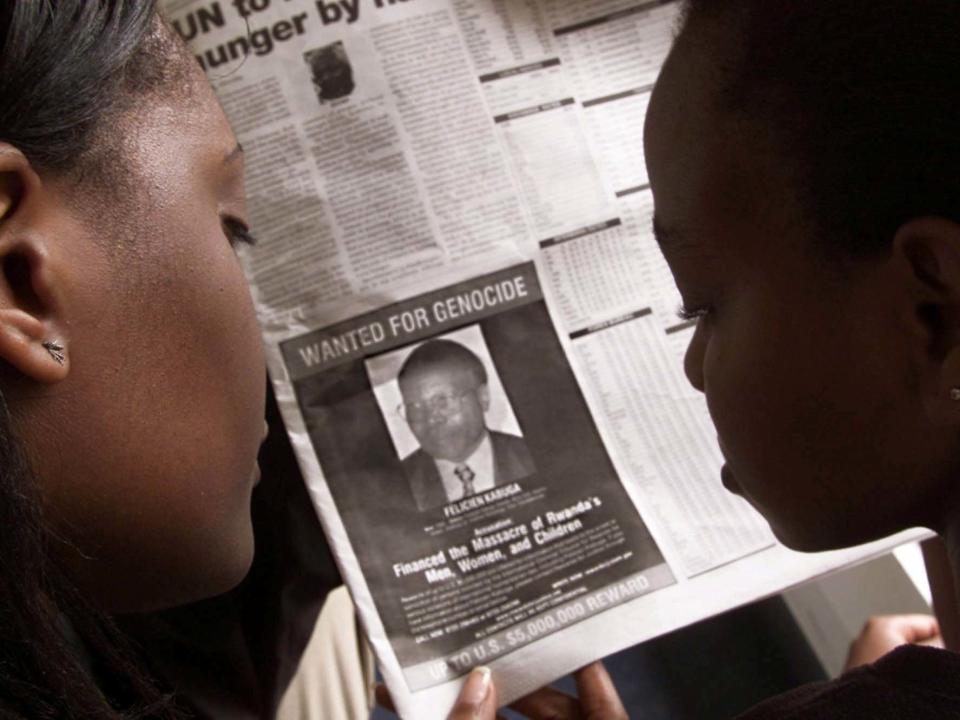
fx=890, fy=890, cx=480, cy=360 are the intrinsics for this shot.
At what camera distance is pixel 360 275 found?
0.56 m

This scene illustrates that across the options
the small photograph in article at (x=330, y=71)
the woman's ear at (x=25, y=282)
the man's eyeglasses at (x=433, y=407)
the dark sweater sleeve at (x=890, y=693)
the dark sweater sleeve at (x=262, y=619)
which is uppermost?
the small photograph in article at (x=330, y=71)

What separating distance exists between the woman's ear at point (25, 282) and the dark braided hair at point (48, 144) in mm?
13

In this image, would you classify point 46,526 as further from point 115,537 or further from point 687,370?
point 687,370

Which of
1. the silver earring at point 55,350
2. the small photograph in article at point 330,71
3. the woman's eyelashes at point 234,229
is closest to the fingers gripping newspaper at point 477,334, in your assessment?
the small photograph in article at point 330,71

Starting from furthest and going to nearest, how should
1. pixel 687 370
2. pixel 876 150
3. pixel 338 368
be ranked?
1. pixel 338 368
2. pixel 687 370
3. pixel 876 150

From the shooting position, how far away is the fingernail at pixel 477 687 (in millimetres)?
490

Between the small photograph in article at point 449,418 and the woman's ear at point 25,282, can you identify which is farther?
the small photograph in article at point 449,418

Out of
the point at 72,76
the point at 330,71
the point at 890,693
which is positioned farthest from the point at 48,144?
the point at 890,693

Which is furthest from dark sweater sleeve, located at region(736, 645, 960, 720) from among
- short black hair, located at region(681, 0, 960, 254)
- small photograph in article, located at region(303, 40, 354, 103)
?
small photograph in article, located at region(303, 40, 354, 103)

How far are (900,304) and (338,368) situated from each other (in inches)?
13.2

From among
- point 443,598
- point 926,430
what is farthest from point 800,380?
point 443,598

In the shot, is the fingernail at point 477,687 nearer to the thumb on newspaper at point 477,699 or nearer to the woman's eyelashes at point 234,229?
the thumb on newspaper at point 477,699

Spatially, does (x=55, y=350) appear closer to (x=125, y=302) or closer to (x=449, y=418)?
(x=125, y=302)

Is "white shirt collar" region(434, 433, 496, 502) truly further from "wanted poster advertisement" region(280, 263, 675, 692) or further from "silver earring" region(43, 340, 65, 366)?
"silver earring" region(43, 340, 65, 366)
